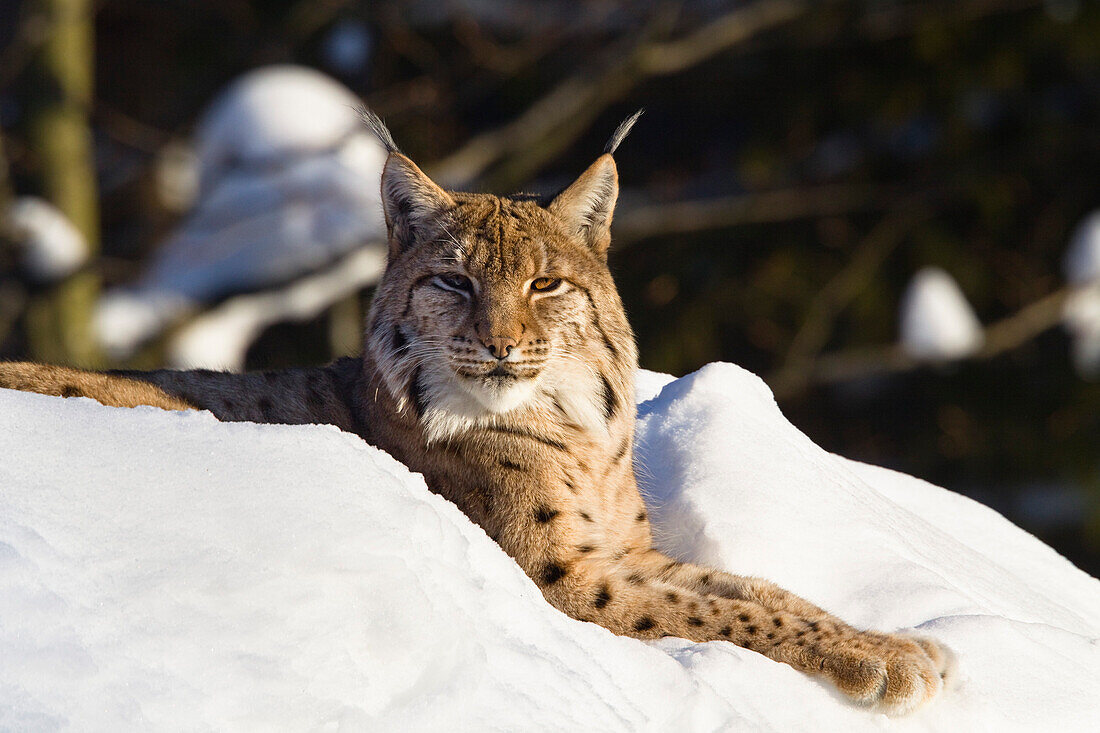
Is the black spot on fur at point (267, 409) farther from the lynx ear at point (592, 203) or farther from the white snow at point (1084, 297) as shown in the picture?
the white snow at point (1084, 297)

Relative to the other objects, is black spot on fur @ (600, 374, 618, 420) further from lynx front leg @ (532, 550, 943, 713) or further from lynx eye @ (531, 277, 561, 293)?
lynx front leg @ (532, 550, 943, 713)

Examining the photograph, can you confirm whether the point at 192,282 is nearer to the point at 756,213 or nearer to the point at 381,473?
the point at 756,213

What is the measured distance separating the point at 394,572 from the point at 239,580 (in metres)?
0.27

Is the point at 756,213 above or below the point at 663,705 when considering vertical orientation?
above

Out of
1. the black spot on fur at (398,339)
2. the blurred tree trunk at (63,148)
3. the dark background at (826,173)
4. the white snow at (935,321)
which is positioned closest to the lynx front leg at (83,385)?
the black spot on fur at (398,339)

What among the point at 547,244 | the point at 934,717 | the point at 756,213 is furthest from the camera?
the point at 756,213

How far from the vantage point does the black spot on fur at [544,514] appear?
298 cm

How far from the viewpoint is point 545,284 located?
3.26 metres

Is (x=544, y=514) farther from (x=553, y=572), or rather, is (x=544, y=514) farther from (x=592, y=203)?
(x=592, y=203)

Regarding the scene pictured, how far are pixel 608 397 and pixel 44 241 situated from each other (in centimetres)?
698

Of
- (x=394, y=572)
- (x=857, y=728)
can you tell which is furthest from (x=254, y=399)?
(x=857, y=728)

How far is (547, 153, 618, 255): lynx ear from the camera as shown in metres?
3.49

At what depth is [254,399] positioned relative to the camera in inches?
136

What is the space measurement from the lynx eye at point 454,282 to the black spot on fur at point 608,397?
0.45 meters
